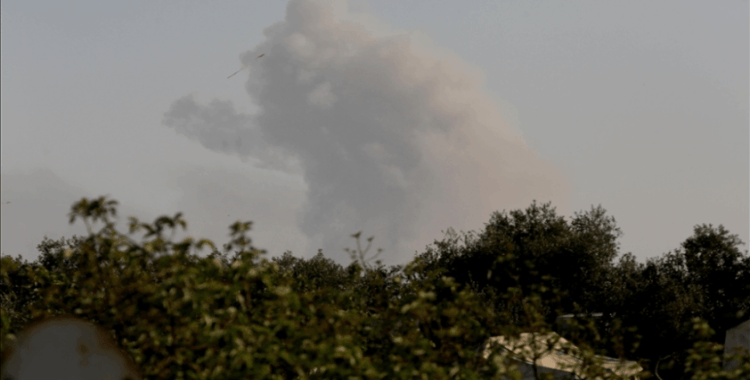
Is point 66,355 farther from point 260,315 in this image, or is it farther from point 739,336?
point 739,336

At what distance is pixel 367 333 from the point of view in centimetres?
729

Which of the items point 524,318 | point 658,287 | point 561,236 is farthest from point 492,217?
point 524,318

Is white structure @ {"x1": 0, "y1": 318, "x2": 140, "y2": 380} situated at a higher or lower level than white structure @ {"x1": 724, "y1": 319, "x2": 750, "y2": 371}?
lower

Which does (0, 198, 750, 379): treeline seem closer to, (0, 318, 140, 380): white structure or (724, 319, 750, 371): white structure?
(0, 318, 140, 380): white structure

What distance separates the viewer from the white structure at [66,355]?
549 cm

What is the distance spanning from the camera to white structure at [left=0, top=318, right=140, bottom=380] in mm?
5492

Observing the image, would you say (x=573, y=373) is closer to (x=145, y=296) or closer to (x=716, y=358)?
(x=716, y=358)

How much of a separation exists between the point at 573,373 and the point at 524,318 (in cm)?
75

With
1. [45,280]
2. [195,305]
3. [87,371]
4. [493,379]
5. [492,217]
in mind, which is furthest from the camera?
[492,217]

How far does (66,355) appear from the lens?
5.57m

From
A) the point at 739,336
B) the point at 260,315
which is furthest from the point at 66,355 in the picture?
the point at 739,336

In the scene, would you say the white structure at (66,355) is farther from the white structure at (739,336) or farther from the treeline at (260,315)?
the white structure at (739,336)

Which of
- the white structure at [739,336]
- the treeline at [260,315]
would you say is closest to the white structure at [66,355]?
the treeline at [260,315]

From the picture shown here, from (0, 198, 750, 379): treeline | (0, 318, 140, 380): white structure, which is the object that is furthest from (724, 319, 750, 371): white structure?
(0, 318, 140, 380): white structure
